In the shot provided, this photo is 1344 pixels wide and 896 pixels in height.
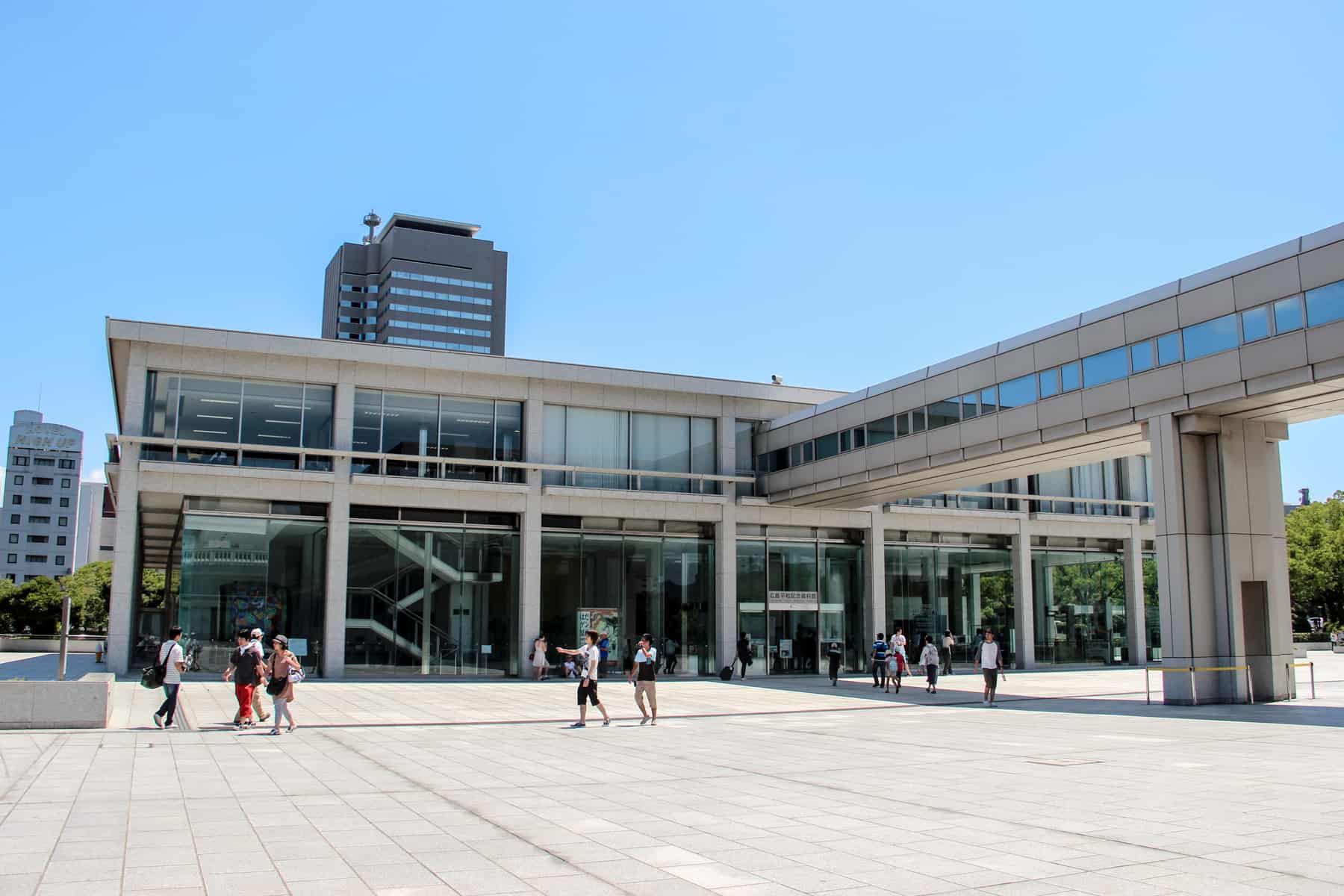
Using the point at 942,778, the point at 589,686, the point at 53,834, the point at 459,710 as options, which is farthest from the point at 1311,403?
the point at 53,834

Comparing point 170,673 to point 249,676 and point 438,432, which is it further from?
point 438,432

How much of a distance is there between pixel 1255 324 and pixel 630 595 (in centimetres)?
2056

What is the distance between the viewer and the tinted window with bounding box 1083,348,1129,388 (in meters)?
24.4

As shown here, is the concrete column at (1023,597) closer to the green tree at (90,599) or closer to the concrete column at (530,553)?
the concrete column at (530,553)

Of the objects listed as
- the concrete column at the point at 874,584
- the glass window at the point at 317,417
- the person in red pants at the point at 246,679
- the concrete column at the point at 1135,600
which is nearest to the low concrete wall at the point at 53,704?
the person in red pants at the point at 246,679

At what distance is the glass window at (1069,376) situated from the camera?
25.5 m

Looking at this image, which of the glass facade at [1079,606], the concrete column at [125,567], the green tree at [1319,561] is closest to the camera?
the concrete column at [125,567]

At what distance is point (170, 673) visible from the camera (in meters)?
18.4

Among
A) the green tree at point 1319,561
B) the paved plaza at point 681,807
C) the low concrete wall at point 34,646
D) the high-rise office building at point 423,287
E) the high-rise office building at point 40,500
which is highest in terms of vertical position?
the high-rise office building at point 423,287

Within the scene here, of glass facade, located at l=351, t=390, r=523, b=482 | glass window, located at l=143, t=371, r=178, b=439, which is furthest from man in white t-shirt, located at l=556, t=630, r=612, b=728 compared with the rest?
glass window, located at l=143, t=371, r=178, b=439

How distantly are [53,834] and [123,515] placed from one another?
75.8 ft

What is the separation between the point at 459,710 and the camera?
76.5 feet

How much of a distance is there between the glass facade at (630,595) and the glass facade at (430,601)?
1.42 meters

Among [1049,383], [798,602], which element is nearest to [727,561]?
[798,602]
